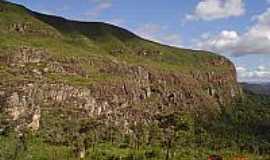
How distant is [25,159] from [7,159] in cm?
631

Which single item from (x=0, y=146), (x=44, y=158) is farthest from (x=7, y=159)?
(x=44, y=158)

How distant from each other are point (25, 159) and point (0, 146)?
7.38 metres

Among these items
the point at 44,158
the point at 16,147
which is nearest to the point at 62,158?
the point at 44,158

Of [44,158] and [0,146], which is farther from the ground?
[0,146]

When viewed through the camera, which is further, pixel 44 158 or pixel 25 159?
pixel 44 158

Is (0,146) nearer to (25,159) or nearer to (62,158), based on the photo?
(25,159)

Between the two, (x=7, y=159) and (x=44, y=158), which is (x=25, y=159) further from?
(x=44, y=158)

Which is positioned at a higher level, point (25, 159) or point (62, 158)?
Answer: point (25, 159)

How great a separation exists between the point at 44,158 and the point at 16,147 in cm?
9324

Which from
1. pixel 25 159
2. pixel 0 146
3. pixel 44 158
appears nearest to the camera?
pixel 0 146

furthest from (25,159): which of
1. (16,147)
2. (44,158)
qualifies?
(44,158)

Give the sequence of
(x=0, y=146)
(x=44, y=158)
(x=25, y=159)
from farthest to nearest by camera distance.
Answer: (x=44, y=158)
(x=25, y=159)
(x=0, y=146)

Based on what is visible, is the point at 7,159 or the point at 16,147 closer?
the point at 7,159

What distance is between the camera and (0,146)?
93.0 metres
